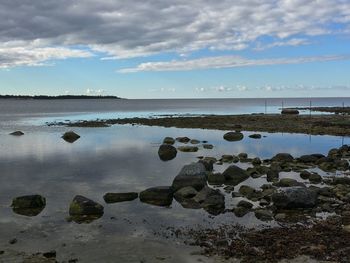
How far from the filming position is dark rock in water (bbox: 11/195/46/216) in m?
17.7

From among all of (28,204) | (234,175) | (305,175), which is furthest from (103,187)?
(305,175)

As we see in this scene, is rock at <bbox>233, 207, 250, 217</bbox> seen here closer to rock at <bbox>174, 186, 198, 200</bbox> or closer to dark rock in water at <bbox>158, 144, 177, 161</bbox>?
rock at <bbox>174, 186, 198, 200</bbox>

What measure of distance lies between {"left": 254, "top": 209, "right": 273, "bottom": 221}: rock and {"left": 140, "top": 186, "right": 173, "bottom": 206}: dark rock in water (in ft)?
13.1

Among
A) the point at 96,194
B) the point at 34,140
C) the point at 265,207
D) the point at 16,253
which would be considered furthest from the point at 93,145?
the point at 16,253

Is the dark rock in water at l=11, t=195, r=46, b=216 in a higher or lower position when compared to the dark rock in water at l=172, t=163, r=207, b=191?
lower

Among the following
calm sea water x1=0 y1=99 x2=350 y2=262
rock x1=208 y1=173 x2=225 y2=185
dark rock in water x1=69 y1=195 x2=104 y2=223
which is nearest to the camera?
calm sea water x1=0 y1=99 x2=350 y2=262

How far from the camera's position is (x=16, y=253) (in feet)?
41.3

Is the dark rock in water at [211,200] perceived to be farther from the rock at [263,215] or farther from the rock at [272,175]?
the rock at [272,175]

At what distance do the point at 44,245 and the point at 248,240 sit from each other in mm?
6186

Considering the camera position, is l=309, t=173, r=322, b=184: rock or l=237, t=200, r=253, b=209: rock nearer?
Result: l=237, t=200, r=253, b=209: rock

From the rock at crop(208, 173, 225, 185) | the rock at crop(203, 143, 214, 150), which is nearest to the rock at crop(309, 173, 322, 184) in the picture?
the rock at crop(208, 173, 225, 185)

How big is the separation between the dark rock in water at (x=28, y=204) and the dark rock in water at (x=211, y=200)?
6468mm

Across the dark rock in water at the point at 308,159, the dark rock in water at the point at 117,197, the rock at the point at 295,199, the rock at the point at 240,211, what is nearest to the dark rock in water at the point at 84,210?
the dark rock in water at the point at 117,197

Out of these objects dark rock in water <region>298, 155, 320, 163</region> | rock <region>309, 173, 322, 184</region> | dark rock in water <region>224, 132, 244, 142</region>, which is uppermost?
dark rock in water <region>224, 132, 244, 142</region>
